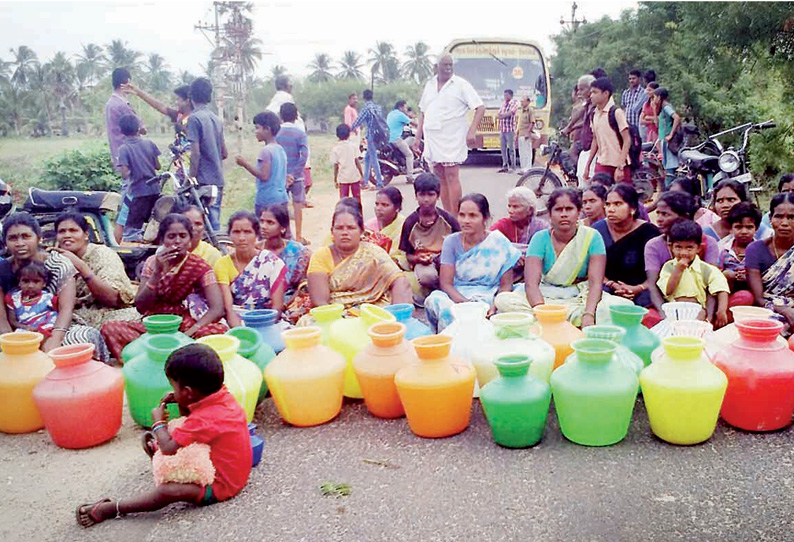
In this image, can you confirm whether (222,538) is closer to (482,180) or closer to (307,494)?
(307,494)

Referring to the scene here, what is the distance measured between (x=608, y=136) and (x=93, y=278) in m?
4.74

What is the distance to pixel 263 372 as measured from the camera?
3.46 meters

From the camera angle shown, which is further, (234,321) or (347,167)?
(347,167)

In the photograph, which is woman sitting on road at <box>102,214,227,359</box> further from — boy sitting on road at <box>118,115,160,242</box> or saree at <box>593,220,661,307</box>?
boy sitting on road at <box>118,115,160,242</box>

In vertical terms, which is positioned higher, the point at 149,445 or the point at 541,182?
the point at 541,182

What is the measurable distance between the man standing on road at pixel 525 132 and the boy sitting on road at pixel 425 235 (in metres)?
8.09

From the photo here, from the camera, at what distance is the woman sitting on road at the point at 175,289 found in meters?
4.14

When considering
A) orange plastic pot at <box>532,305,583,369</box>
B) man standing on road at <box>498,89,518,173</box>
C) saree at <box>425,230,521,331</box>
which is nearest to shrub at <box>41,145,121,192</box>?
man standing on road at <box>498,89,518,173</box>

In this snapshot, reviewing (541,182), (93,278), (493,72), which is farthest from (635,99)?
(93,278)

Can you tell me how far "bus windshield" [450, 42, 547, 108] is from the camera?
14898 mm

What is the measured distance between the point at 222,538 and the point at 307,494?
40 centimetres

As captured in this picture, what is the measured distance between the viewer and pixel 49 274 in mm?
4164

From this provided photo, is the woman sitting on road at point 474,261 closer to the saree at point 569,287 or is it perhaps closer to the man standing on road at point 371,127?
the saree at point 569,287

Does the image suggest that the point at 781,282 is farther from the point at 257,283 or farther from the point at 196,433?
the point at 196,433
